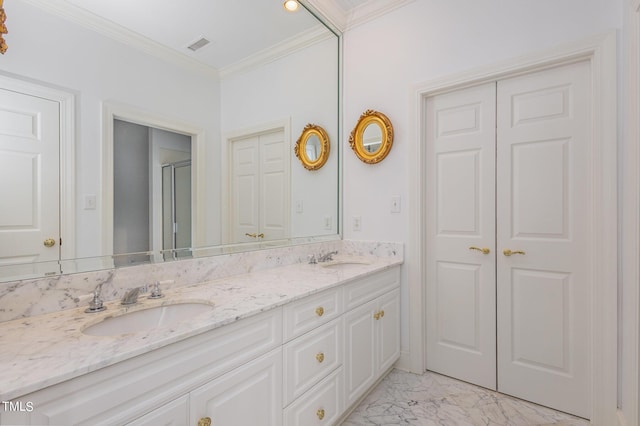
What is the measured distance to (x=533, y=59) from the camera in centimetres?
184

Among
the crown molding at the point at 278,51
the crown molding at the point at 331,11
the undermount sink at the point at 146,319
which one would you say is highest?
the crown molding at the point at 331,11

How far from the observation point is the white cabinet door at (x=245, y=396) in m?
0.98

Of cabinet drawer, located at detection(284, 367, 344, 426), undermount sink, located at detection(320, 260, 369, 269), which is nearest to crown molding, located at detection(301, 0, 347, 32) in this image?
undermount sink, located at detection(320, 260, 369, 269)

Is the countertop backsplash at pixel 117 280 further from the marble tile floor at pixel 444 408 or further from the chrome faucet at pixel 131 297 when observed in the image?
the marble tile floor at pixel 444 408

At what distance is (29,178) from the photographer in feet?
3.51

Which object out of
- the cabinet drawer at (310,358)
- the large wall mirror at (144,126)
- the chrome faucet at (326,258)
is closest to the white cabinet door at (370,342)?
the cabinet drawer at (310,358)

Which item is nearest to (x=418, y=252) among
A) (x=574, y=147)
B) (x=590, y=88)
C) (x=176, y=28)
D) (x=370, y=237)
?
(x=370, y=237)

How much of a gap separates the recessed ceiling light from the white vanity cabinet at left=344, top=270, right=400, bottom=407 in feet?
6.47

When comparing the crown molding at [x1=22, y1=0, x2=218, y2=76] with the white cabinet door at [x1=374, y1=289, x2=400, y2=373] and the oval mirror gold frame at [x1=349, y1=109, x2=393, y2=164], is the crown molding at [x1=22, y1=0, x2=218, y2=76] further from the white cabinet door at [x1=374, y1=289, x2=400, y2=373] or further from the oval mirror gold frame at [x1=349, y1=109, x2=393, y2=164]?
the white cabinet door at [x1=374, y1=289, x2=400, y2=373]

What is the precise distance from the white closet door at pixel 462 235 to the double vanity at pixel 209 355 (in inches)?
23.8

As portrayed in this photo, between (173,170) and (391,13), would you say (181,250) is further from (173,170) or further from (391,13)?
(391,13)

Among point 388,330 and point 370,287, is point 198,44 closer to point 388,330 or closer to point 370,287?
point 370,287

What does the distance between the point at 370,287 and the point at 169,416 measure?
129 centimetres

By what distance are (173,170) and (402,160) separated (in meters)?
1.59
